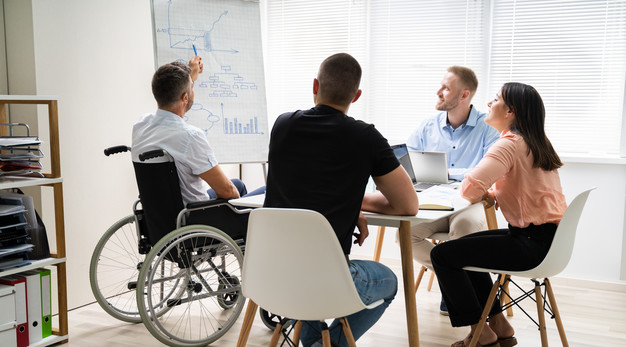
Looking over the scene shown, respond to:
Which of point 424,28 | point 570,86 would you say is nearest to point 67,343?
point 424,28

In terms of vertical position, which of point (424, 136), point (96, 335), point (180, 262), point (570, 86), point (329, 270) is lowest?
point (96, 335)

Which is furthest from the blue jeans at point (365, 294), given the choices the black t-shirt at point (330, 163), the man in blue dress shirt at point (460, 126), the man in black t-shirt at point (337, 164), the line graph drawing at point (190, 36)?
the line graph drawing at point (190, 36)

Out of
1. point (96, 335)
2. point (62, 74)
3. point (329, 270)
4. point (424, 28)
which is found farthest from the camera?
point (424, 28)

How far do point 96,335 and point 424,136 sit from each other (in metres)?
2.15

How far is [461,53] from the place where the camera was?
4.08 metres

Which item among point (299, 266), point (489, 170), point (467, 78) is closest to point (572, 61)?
point (467, 78)

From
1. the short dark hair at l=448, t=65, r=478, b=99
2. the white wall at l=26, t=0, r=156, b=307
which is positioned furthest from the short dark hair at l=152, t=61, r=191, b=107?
the short dark hair at l=448, t=65, r=478, b=99

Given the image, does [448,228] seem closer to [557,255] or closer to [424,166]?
[424,166]

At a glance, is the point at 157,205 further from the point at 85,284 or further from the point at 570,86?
the point at 570,86

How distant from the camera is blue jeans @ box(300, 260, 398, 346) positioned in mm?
1977

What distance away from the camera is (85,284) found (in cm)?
330

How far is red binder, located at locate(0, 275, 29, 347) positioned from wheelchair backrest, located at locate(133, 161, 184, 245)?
1.99ft

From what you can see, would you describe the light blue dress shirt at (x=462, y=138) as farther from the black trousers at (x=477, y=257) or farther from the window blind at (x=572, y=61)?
the black trousers at (x=477, y=257)

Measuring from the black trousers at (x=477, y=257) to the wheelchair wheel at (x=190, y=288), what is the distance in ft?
3.06
